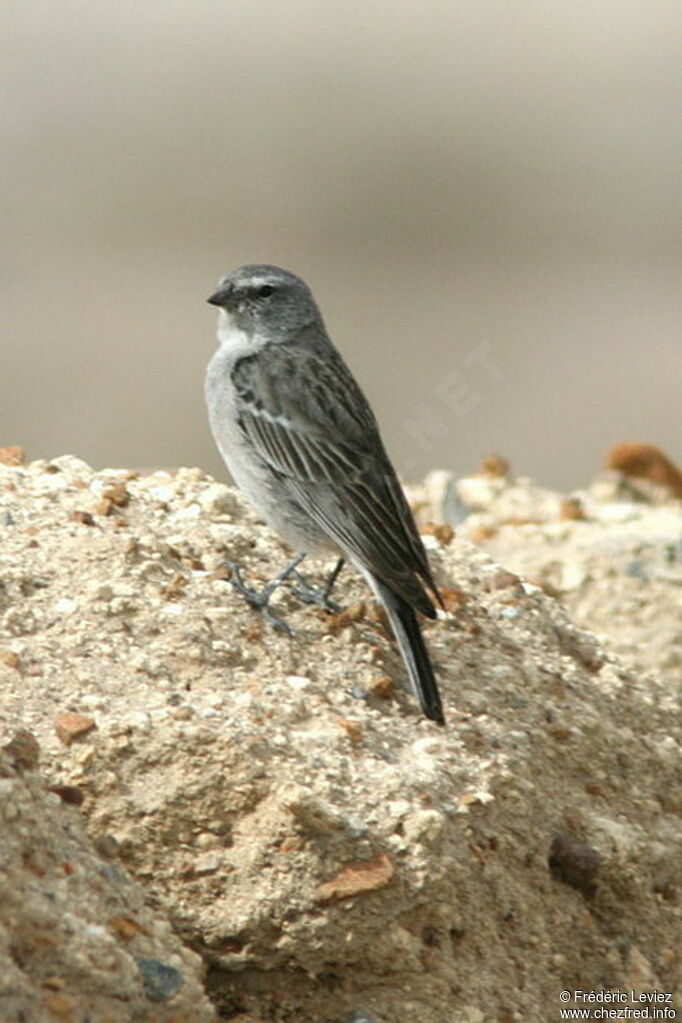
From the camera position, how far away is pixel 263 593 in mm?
5793

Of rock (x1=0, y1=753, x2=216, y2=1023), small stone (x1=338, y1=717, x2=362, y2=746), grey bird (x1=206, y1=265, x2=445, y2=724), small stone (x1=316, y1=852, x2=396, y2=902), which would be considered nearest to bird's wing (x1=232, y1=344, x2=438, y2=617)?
grey bird (x1=206, y1=265, x2=445, y2=724)

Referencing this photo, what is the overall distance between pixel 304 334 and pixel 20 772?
3.11m

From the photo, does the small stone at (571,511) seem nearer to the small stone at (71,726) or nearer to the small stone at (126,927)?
the small stone at (71,726)

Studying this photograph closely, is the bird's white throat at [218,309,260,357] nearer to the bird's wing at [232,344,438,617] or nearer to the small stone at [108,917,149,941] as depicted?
the bird's wing at [232,344,438,617]

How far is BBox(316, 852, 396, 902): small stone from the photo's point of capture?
4625 mm

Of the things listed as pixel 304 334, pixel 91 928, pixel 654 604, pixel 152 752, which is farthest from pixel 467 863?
pixel 654 604

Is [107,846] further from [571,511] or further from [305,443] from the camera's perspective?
[571,511]

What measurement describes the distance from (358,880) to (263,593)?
54.2 inches

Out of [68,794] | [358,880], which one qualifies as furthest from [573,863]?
[68,794]

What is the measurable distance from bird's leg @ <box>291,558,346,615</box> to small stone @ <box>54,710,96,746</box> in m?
1.29

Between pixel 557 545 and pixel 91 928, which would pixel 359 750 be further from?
pixel 557 545

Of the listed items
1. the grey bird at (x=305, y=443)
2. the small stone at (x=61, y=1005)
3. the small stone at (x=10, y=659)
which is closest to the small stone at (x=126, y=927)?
the small stone at (x=61, y=1005)

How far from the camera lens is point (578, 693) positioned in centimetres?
604

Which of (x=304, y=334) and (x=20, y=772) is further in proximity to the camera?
(x=304, y=334)
